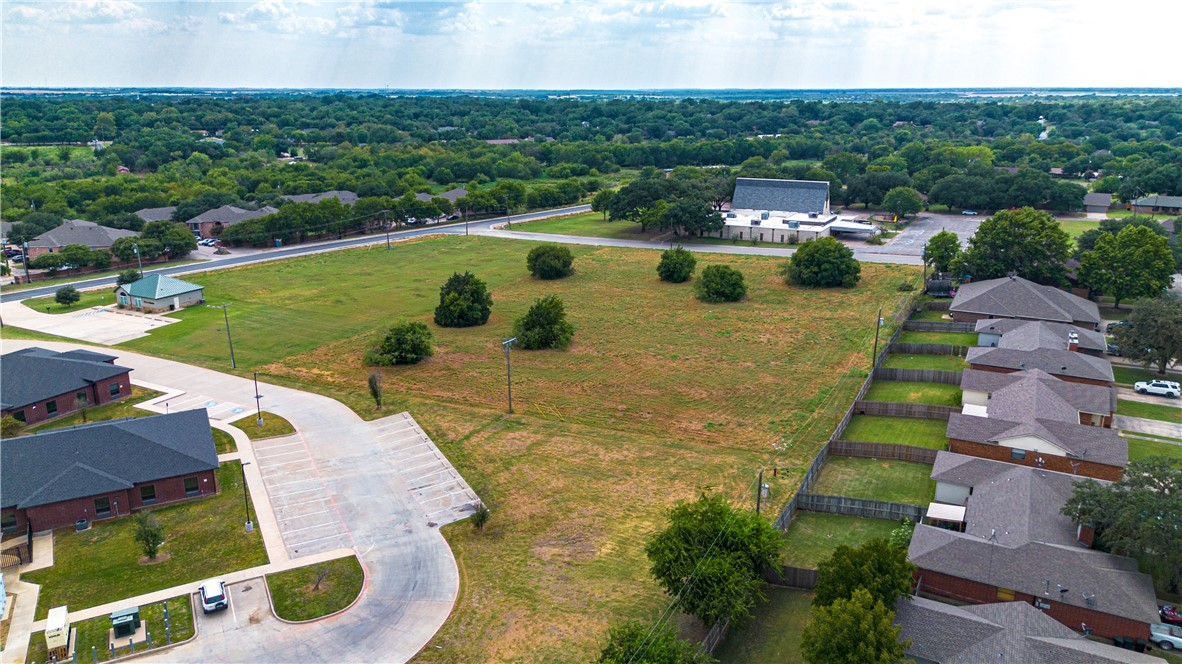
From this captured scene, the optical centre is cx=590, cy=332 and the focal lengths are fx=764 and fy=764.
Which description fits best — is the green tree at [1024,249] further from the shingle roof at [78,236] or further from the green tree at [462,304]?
the shingle roof at [78,236]

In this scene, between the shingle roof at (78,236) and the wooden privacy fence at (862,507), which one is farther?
the shingle roof at (78,236)

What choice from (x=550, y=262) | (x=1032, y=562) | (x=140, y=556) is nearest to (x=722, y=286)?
(x=550, y=262)

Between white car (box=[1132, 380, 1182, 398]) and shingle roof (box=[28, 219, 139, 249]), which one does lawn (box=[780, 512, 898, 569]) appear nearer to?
white car (box=[1132, 380, 1182, 398])

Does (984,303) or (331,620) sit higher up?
(984,303)

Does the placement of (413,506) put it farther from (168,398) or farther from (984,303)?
(984,303)

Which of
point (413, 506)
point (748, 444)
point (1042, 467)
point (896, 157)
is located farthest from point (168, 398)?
point (896, 157)

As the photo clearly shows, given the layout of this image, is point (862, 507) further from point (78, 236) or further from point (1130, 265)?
point (78, 236)

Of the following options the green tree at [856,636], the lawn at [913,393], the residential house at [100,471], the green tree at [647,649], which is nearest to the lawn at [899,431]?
the lawn at [913,393]
